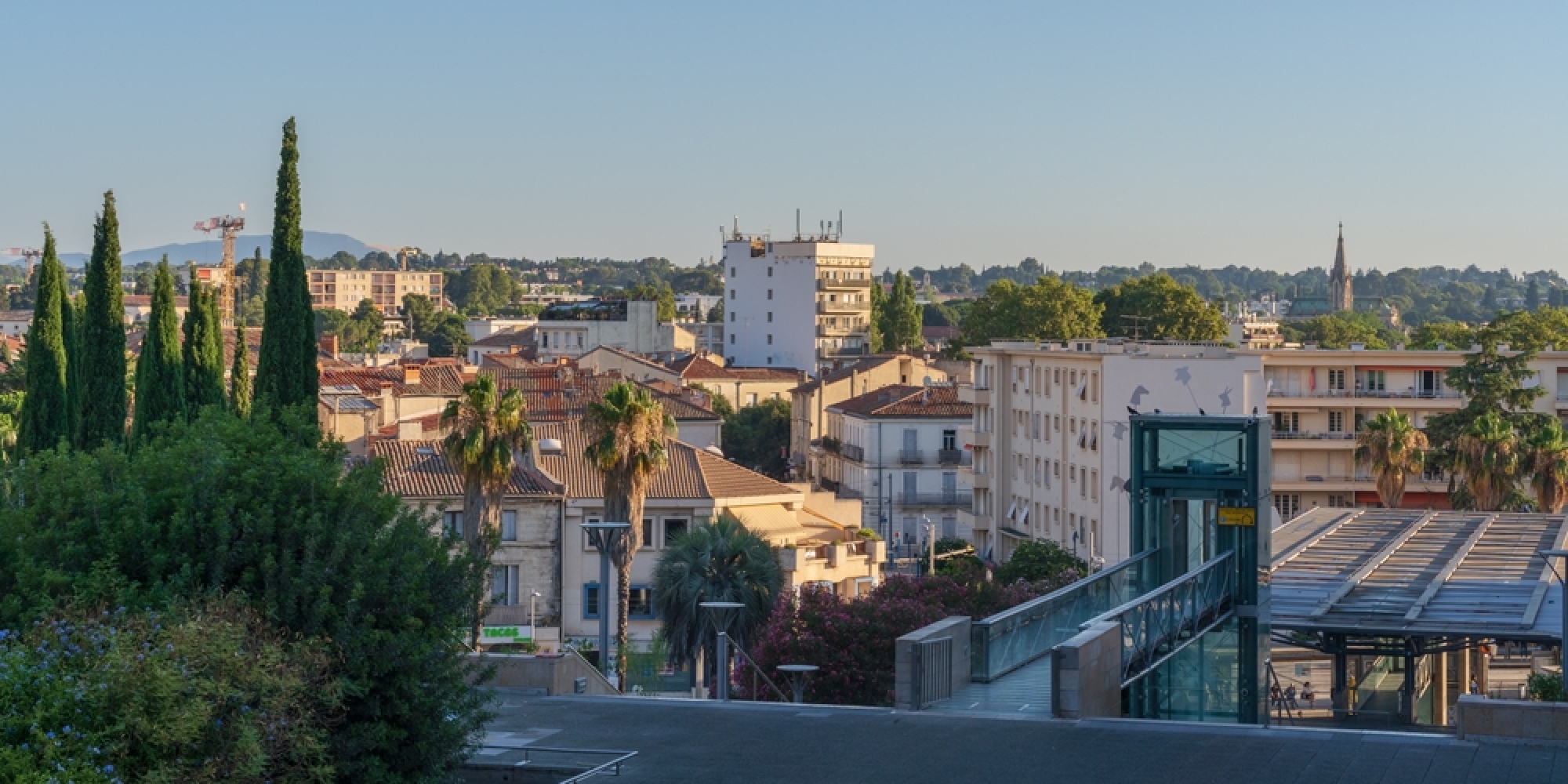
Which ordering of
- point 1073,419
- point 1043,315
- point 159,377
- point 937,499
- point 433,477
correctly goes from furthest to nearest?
point 1043,315
point 937,499
point 1073,419
point 433,477
point 159,377

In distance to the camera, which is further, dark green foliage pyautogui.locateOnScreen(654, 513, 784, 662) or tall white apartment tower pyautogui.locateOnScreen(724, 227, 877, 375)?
tall white apartment tower pyautogui.locateOnScreen(724, 227, 877, 375)

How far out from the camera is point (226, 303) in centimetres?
18338

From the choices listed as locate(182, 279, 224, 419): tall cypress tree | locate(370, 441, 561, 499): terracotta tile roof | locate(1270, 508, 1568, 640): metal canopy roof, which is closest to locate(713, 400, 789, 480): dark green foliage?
locate(370, 441, 561, 499): terracotta tile roof

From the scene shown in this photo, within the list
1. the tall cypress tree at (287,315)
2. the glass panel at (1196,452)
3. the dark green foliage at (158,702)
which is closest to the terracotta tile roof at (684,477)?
the tall cypress tree at (287,315)

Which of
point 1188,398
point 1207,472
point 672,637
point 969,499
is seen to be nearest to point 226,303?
point 969,499

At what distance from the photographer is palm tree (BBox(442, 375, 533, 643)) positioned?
43.2 meters

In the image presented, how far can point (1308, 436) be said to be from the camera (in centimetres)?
7344

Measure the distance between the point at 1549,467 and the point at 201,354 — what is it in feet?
134

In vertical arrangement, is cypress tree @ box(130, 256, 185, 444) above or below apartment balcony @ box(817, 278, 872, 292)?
below

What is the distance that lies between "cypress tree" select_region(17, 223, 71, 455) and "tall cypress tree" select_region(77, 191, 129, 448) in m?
2.75

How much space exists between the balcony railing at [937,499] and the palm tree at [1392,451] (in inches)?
754

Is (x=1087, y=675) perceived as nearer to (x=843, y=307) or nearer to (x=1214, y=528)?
(x=1214, y=528)

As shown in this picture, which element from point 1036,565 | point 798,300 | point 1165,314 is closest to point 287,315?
point 1036,565

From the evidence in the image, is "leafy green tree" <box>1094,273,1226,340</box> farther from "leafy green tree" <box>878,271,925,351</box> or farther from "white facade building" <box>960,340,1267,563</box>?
"white facade building" <box>960,340,1267,563</box>
